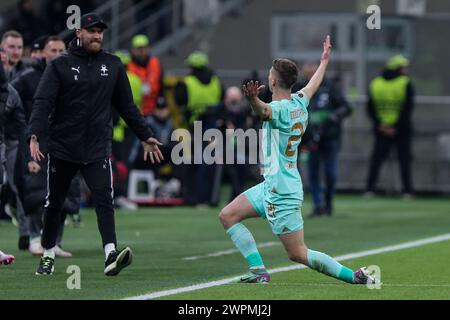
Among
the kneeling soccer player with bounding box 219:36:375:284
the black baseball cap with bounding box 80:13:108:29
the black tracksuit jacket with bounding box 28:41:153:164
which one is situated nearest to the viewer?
the kneeling soccer player with bounding box 219:36:375:284

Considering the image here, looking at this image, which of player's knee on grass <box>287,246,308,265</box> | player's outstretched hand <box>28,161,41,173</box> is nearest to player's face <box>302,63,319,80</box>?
player's outstretched hand <box>28,161,41,173</box>

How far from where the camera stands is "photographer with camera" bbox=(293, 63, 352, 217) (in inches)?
834

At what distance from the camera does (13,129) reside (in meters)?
15.5

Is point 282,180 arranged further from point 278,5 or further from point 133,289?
point 278,5

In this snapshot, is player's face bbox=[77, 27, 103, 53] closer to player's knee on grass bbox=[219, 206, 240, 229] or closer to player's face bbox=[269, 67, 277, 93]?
player's face bbox=[269, 67, 277, 93]

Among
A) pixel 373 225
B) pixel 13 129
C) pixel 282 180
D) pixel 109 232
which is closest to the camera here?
pixel 282 180

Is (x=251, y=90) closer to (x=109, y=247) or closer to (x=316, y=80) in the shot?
(x=316, y=80)

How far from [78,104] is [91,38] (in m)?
0.59

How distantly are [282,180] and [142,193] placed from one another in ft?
43.6

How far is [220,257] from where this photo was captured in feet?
49.5

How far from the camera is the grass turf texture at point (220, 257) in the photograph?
1149 cm

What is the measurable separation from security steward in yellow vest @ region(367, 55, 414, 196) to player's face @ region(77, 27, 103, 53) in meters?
13.7

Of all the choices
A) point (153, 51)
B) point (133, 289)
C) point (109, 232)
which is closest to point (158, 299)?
point (133, 289)

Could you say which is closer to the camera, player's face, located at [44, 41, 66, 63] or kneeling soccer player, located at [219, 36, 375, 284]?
kneeling soccer player, located at [219, 36, 375, 284]
